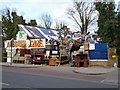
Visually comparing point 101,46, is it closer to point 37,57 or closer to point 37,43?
point 37,57

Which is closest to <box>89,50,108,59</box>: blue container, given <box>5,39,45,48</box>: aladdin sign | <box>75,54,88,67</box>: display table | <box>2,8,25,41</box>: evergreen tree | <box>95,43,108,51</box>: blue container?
<box>95,43,108,51</box>: blue container

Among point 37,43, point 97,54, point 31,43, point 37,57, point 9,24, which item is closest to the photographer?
point 97,54

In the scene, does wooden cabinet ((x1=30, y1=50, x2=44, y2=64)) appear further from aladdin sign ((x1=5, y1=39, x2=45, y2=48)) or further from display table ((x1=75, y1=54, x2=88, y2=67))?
display table ((x1=75, y1=54, x2=88, y2=67))

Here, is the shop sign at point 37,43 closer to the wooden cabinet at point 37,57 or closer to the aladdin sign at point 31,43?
the aladdin sign at point 31,43

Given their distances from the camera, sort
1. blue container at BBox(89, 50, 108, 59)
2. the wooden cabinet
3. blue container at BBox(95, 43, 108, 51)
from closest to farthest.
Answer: blue container at BBox(89, 50, 108, 59), blue container at BBox(95, 43, 108, 51), the wooden cabinet

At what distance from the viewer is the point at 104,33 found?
32156 millimetres

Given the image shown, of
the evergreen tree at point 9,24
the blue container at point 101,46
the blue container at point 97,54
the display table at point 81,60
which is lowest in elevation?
the display table at point 81,60

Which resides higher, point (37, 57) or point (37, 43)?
point (37, 43)

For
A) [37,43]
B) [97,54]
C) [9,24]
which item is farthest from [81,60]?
[9,24]

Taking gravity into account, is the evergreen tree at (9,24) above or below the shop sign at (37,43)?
above

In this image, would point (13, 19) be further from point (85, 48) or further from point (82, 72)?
point (82, 72)

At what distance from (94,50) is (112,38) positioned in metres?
2.65

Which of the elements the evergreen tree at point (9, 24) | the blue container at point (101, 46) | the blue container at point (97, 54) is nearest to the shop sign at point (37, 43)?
the blue container at point (97, 54)

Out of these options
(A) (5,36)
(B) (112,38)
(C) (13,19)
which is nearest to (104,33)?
(B) (112,38)
